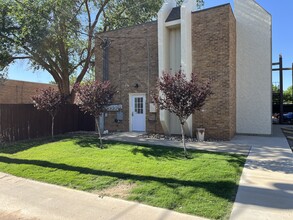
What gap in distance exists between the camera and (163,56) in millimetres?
12305

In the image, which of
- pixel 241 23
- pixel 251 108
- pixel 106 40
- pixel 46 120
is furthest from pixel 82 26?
pixel 251 108

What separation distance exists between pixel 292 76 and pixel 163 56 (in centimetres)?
1473

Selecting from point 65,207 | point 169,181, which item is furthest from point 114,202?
point 169,181

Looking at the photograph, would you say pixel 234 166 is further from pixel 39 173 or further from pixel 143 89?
pixel 143 89

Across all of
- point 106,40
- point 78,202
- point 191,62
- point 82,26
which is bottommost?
point 78,202

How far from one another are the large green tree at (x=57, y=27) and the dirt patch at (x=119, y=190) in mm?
9745

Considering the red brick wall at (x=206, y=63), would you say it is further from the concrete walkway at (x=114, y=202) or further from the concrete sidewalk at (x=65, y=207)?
the concrete sidewalk at (x=65, y=207)

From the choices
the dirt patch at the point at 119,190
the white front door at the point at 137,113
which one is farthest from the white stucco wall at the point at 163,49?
the dirt patch at the point at 119,190

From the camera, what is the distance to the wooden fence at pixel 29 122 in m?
12.1

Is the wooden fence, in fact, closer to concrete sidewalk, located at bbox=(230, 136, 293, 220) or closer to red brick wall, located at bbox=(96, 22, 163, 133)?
red brick wall, located at bbox=(96, 22, 163, 133)

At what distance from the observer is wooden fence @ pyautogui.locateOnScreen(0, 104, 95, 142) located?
12.1 meters

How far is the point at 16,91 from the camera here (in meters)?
22.9

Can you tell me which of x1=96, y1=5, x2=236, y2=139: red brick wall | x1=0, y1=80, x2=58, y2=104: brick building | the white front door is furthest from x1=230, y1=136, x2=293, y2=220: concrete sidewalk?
x1=0, y1=80, x2=58, y2=104: brick building

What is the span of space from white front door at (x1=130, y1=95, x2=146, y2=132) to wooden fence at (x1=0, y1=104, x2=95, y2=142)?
4.37 m
